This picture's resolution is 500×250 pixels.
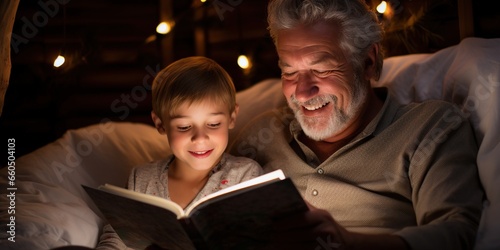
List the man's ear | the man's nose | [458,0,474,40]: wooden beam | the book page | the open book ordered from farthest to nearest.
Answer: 1. [458,0,474,40]: wooden beam
2. the man's ear
3. the man's nose
4. the book page
5. the open book

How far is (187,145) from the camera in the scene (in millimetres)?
2273

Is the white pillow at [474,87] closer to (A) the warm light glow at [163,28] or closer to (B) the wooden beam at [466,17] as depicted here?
(B) the wooden beam at [466,17]

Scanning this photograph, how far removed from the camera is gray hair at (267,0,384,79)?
2.29 meters

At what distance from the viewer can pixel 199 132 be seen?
7.39 ft

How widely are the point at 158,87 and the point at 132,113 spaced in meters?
1.50

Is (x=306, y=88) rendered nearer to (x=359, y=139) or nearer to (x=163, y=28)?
(x=359, y=139)

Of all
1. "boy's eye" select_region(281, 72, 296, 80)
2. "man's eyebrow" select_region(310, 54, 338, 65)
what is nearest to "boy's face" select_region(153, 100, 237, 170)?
"boy's eye" select_region(281, 72, 296, 80)

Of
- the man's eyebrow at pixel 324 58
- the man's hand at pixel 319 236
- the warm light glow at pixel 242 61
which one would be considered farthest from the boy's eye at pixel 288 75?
the warm light glow at pixel 242 61

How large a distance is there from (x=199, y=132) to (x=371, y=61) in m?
0.70

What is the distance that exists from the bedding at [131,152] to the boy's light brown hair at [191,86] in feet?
1.68

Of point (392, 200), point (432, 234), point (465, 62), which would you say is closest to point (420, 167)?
point (392, 200)

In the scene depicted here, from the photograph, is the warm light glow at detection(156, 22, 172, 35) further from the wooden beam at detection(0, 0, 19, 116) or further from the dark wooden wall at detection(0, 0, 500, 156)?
the wooden beam at detection(0, 0, 19, 116)

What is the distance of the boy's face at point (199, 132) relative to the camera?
2.25 meters

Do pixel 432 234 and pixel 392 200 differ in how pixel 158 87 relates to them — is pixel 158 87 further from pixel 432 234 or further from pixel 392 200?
pixel 432 234
